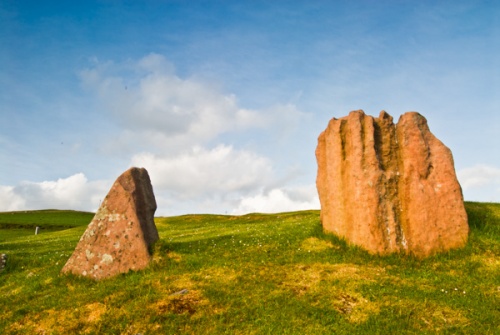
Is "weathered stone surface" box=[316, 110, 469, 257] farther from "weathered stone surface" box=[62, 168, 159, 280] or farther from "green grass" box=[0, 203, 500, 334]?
"weathered stone surface" box=[62, 168, 159, 280]

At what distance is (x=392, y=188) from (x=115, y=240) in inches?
553

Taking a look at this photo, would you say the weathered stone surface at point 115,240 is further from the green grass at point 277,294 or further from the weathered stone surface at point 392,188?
the weathered stone surface at point 392,188

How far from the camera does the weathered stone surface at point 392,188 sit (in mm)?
18594

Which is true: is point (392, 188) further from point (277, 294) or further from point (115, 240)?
point (115, 240)

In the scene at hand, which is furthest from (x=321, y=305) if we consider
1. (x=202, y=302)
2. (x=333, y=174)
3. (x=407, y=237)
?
(x=333, y=174)

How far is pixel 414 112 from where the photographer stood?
2088 cm

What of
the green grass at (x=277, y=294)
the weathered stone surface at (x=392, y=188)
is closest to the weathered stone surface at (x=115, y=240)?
the green grass at (x=277, y=294)

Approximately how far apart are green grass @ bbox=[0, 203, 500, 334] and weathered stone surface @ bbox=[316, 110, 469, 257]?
35.1 inches

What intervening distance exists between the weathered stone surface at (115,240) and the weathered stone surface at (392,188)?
1012 centimetres

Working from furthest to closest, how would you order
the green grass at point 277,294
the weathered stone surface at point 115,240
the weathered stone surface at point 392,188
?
1. the weathered stone surface at point 392,188
2. the weathered stone surface at point 115,240
3. the green grass at point 277,294

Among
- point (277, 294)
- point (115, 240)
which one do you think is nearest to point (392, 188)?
point (277, 294)

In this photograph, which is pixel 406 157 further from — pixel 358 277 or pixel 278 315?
pixel 278 315

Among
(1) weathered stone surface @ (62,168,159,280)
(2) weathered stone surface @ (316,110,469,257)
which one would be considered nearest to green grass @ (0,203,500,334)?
(1) weathered stone surface @ (62,168,159,280)

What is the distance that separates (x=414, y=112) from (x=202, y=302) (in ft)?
49.2
